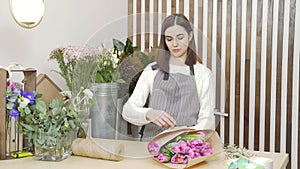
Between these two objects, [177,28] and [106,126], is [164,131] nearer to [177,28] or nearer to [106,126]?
[106,126]

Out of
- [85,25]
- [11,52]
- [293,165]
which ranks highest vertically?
[85,25]

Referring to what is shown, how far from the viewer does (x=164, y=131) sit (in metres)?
1.65

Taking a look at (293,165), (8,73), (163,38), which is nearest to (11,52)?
(8,73)

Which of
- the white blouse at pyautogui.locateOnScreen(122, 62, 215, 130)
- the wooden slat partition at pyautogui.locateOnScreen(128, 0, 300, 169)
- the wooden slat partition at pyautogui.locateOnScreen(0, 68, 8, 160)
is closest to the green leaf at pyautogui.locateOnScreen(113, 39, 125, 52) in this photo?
the white blouse at pyautogui.locateOnScreen(122, 62, 215, 130)

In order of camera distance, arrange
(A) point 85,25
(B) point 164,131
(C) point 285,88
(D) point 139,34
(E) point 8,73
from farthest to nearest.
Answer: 1. (C) point 285,88
2. (A) point 85,25
3. (D) point 139,34
4. (E) point 8,73
5. (B) point 164,131

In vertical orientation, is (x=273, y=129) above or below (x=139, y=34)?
below

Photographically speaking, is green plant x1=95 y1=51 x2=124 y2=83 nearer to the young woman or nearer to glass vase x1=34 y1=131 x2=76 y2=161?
the young woman

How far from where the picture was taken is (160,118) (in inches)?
65.6

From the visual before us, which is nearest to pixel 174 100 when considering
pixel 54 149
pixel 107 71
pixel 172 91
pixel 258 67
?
pixel 172 91

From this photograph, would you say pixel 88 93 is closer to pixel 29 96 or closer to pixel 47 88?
pixel 29 96

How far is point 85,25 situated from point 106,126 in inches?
40.8

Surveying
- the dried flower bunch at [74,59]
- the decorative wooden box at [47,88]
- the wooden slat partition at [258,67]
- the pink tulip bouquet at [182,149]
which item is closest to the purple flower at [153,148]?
the pink tulip bouquet at [182,149]

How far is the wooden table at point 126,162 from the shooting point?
5.46 feet

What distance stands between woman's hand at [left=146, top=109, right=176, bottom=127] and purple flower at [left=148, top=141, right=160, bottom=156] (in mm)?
71
